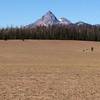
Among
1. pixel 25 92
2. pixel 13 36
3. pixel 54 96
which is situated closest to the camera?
pixel 54 96

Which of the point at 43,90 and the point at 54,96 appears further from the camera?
the point at 43,90

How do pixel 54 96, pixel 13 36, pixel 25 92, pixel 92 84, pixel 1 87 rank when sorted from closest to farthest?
1. pixel 54 96
2. pixel 25 92
3. pixel 1 87
4. pixel 92 84
5. pixel 13 36

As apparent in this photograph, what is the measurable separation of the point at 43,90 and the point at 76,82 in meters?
3.62

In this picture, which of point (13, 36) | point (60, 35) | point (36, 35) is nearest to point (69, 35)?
point (60, 35)

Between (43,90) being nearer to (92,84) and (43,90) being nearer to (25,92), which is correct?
(25,92)

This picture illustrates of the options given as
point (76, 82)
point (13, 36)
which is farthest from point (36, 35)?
point (76, 82)

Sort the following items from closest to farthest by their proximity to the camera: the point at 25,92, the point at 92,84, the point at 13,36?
the point at 25,92 → the point at 92,84 → the point at 13,36

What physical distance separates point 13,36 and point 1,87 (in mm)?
151569

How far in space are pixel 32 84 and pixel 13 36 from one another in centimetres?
15023

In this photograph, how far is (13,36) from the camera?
168 metres

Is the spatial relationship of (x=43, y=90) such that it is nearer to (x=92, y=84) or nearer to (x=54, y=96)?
(x=54, y=96)

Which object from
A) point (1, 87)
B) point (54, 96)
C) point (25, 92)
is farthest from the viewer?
point (1, 87)

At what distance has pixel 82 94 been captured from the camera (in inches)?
593

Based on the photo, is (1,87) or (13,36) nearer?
(1,87)
